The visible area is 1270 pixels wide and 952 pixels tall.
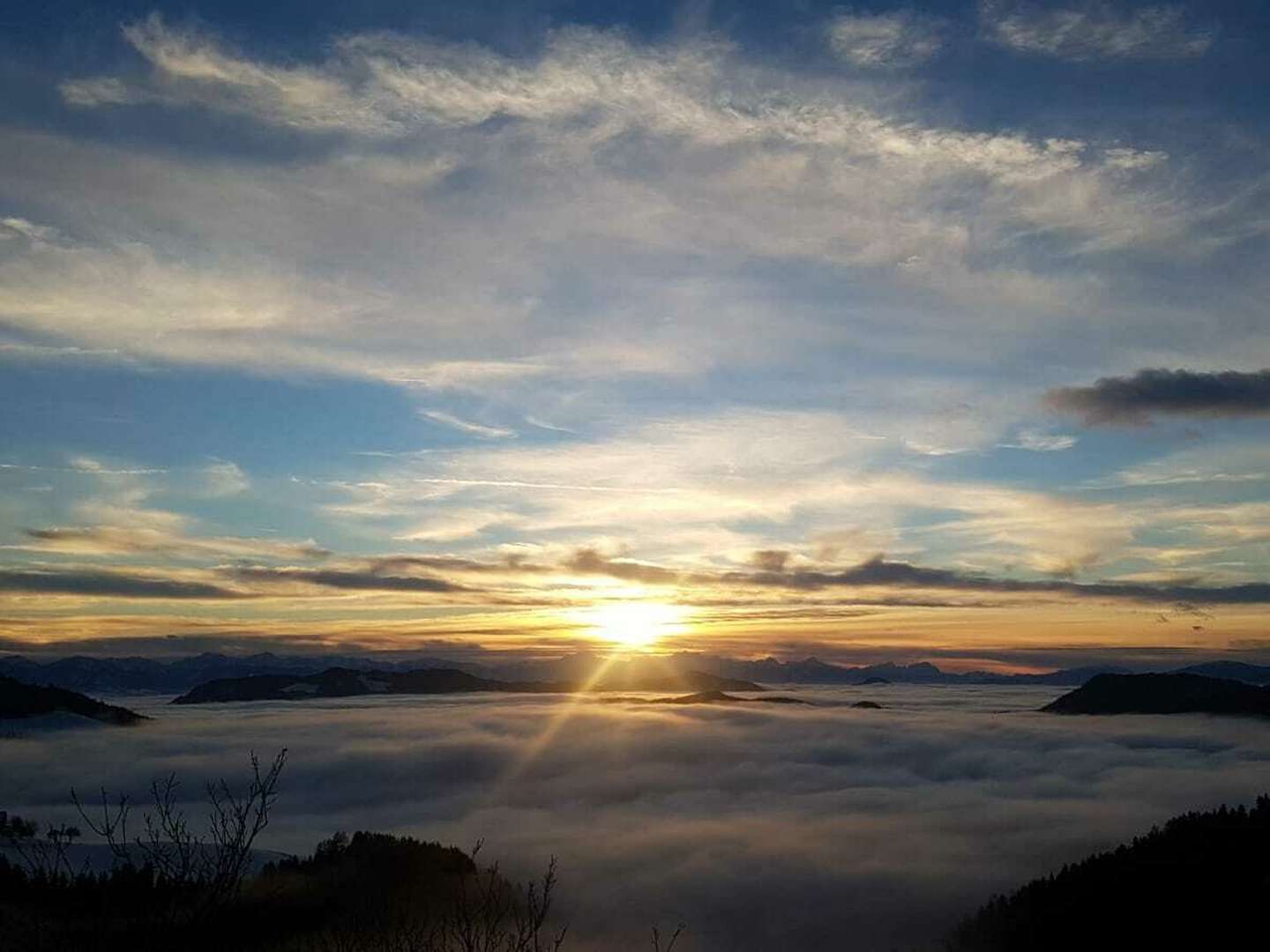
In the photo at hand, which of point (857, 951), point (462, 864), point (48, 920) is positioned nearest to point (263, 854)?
point (462, 864)

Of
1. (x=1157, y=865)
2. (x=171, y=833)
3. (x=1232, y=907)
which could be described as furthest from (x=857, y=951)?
(x=171, y=833)

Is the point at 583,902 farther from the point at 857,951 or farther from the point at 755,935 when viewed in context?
the point at 857,951

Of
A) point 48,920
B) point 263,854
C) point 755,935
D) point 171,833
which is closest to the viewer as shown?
point 171,833

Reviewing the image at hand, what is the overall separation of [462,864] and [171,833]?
141024 millimetres

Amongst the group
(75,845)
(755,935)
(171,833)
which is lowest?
(755,935)

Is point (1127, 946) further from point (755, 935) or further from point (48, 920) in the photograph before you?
point (48, 920)

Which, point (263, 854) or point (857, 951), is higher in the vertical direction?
point (263, 854)

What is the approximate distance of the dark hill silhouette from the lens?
118m

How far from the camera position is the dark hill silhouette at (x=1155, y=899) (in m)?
118

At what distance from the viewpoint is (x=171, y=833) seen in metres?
21.5

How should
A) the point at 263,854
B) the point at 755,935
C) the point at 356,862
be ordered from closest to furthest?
the point at 356,862
the point at 263,854
the point at 755,935

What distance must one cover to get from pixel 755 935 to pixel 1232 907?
90.0 m

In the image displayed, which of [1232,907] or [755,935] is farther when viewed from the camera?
[755,935]

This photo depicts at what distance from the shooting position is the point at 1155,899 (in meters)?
125
